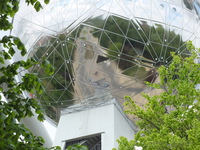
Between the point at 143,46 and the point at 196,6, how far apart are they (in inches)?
122

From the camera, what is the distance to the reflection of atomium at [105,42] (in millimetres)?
10578

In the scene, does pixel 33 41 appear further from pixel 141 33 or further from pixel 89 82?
pixel 141 33

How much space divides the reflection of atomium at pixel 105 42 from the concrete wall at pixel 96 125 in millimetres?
397

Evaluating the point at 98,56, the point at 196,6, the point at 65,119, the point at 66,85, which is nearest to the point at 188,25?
the point at 196,6

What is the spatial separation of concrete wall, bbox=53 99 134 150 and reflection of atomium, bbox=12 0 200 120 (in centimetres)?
40

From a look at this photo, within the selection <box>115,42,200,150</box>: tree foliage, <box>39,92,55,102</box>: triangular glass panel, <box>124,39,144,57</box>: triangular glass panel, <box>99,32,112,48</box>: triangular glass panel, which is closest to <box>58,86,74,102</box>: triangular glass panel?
<box>39,92,55,102</box>: triangular glass panel

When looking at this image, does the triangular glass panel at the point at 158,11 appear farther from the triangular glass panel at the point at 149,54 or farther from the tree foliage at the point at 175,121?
the tree foliage at the point at 175,121

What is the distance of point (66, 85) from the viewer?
11.4 meters

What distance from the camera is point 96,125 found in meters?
11.1

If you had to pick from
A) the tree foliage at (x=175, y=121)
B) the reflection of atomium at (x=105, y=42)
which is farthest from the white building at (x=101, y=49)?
the tree foliage at (x=175, y=121)

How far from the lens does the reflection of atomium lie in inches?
416

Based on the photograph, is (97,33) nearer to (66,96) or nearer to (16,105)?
(66,96)

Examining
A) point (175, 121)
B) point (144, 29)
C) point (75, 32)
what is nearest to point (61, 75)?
point (75, 32)

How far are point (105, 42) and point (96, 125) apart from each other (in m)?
2.79
